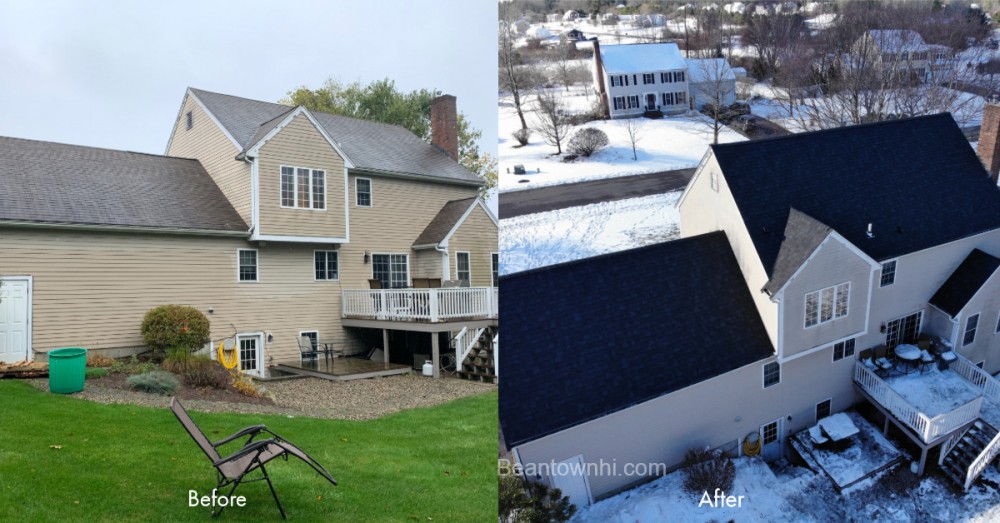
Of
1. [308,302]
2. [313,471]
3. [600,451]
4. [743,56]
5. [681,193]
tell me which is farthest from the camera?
[308,302]

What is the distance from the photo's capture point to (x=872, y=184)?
3.67m

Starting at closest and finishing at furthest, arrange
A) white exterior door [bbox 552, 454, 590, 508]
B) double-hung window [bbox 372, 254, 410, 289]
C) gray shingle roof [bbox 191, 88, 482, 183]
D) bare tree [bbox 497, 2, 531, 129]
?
white exterior door [bbox 552, 454, 590, 508], bare tree [bbox 497, 2, 531, 129], gray shingle roof [bbox 191, 88, 482, 183], double-hung window [bbox 372, 254, 410, 289]

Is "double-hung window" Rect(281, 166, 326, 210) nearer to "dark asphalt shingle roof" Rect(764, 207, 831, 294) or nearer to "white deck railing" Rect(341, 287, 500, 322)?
"white deck railing" Rect(341, 287, 500, 322)

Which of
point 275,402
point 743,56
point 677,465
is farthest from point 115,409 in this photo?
point 743,56

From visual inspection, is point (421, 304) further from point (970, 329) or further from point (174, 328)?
point (970, 329)

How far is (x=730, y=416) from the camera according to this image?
11.8 feet

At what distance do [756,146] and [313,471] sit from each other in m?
3.10

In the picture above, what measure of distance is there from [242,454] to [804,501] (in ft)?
9.44

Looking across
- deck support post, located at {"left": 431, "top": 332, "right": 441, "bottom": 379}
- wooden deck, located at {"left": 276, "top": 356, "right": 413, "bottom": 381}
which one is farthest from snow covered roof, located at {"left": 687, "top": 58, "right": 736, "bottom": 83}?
deck support post, located at {"left": 431, "top": 332, "right": 441, "bottom": 379}

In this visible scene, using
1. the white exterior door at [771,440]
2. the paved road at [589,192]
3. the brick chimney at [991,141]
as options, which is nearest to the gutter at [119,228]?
the paved road at [589,192]

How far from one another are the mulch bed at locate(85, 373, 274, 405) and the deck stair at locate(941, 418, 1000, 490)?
381 cm

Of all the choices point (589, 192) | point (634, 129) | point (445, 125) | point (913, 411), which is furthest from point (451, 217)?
point (913, 411)

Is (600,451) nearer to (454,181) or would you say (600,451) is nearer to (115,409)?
(454,181)

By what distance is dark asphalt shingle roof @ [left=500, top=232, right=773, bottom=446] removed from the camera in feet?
11.0
